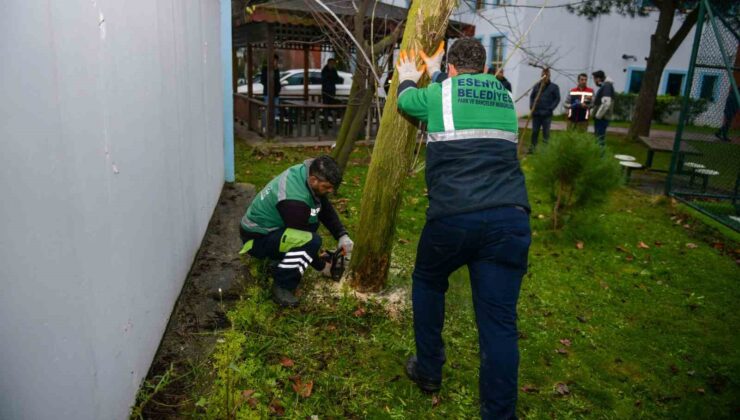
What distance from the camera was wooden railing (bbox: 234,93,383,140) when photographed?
13.0 meters

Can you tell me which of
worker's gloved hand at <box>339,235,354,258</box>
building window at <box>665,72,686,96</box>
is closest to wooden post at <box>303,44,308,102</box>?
worker's gloved hand at <box>339,235,354,258</box>

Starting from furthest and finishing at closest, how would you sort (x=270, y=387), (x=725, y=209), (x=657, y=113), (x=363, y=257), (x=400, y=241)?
(x=657, y=113), (x=725, y=209), (x=400, y=241), (x=363, y=257), (x=270, y=387)

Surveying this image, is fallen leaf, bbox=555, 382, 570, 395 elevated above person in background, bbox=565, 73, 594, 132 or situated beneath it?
situated beneath

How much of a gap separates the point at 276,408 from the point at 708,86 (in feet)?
27.6

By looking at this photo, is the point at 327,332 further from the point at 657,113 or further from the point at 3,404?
the point at 657,113

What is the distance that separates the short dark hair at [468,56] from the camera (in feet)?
9.97

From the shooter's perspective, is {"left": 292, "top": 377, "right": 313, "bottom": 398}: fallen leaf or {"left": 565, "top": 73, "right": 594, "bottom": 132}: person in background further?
{"left": 565, "top": 73, "right": 594, "bottom": 132}: person in background

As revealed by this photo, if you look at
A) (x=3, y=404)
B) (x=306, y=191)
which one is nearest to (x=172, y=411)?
(x=3, y=404)

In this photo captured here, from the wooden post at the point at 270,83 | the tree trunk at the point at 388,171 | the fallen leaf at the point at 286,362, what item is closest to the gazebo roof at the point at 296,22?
the wooden post at the point at 270,83

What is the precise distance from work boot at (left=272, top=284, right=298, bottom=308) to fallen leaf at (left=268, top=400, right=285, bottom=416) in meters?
1.09

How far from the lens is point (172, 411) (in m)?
2.84

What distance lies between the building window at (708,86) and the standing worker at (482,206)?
676 cm

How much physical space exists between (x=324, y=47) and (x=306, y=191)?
1195cm

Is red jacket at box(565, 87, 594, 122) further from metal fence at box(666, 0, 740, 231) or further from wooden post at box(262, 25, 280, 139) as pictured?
wooden post at box(262, 25, 280, 139)
